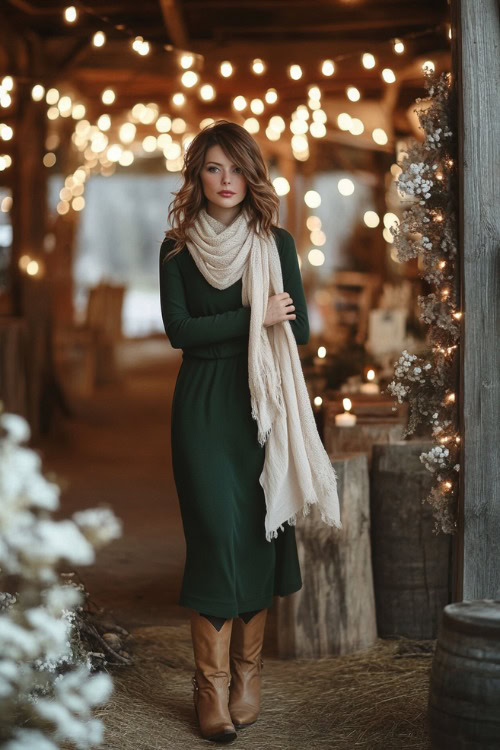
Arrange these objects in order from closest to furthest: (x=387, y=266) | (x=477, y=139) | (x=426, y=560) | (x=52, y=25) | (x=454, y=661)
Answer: (x=454, y=661)
(x=477, y=139)
(x=426, y=560)
(x=52, y=25)
(x=387, y=266)

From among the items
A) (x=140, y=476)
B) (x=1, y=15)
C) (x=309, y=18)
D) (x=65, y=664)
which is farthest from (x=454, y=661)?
(x=1, y=15)

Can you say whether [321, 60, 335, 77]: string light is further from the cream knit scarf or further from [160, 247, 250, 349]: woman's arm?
[160, 247, 250, 349]: woman's arm

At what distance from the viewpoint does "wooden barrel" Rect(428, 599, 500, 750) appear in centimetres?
229

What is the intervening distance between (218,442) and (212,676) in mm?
644

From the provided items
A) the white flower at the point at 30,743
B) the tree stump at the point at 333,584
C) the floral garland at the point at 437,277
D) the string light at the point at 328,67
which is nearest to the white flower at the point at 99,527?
the white flower at the point at 30,743

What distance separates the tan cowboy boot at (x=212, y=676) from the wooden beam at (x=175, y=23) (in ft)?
→ 14.2

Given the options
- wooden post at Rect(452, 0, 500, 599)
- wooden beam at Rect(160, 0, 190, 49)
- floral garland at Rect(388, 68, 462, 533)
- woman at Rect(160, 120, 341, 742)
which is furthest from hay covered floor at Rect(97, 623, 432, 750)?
wooden beam at Rect(160, 0, 190, 49)

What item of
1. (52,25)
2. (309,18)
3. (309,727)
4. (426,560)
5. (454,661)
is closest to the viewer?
(454,661)

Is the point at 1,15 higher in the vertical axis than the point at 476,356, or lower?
higher

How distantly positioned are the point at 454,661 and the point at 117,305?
36.0ft

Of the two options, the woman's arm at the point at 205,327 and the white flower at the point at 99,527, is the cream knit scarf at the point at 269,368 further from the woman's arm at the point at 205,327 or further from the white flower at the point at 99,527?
the white flower at the point at 99,527

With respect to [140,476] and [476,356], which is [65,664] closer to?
[476,356]

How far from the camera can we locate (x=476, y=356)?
2900 millimetres

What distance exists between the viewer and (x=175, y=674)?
3570mm
